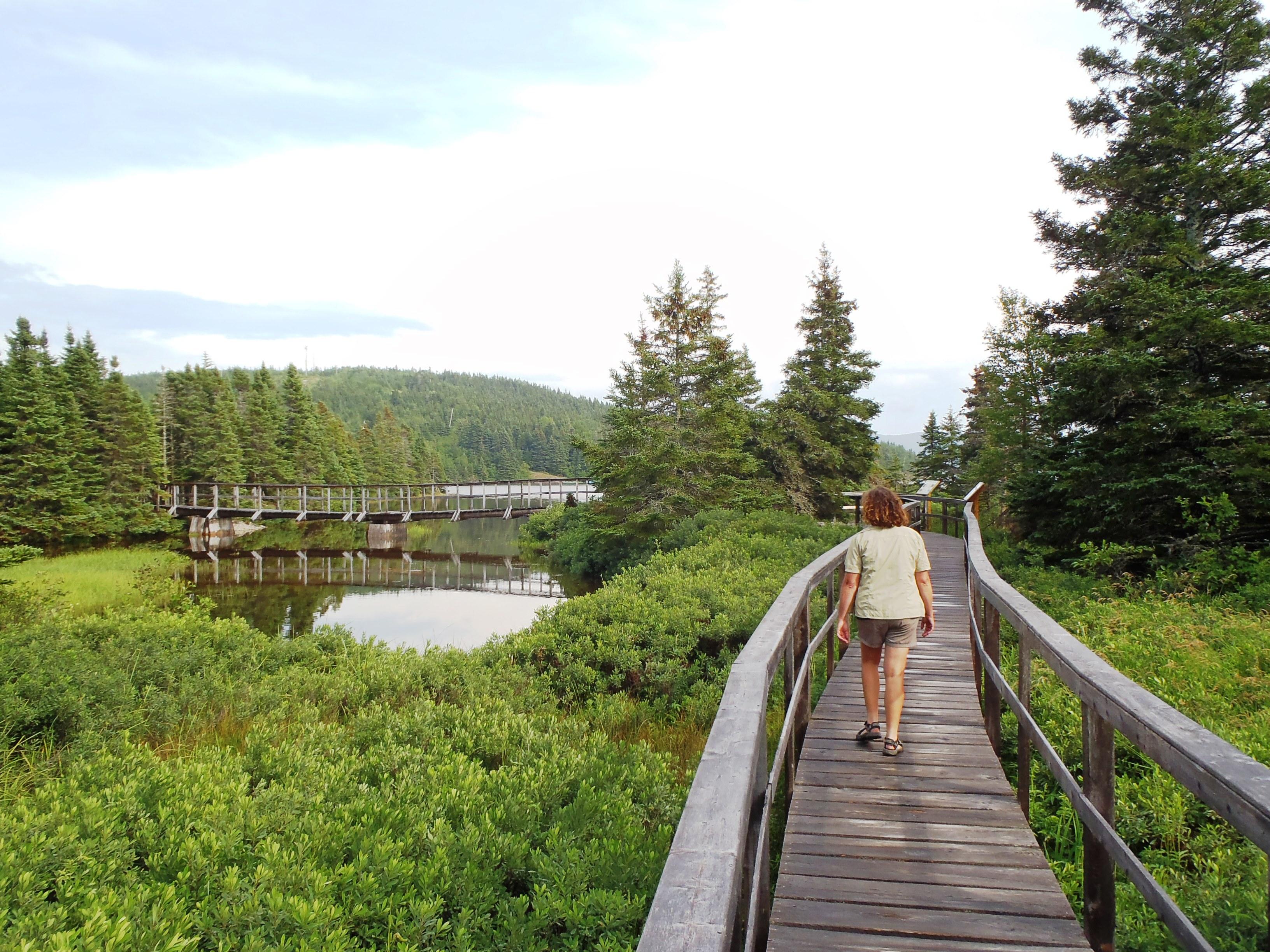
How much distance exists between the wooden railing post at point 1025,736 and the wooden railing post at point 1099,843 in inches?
38.4

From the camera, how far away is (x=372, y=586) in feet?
91.1

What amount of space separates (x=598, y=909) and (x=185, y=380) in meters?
52.0

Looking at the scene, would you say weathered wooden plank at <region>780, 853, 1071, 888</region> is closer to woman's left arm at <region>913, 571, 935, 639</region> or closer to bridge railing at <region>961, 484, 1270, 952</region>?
bridge railing at <region>961, 484, 1270, 952</region>

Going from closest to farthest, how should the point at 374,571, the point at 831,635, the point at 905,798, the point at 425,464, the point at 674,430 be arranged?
the point at 905,798 → the point at 831,635 → the point at 674,430 → the point at 374,571 → the point at 425,464

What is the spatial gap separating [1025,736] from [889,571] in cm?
128

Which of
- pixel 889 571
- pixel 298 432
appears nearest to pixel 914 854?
pixel 889 571

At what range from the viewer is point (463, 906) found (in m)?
2.75

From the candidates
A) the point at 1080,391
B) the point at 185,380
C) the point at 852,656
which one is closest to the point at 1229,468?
the point at 1080,391

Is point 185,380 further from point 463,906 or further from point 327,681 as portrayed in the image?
point 463,906

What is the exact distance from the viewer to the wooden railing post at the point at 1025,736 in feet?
11.8

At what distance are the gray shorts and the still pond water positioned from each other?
24.6 feet

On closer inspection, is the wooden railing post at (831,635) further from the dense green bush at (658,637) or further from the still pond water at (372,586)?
the still pond water at (372,586)

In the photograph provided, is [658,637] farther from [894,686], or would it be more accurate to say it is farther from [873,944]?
[873,944]

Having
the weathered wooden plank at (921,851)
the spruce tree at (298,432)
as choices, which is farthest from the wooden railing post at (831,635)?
the spruce tree at (298,432)
